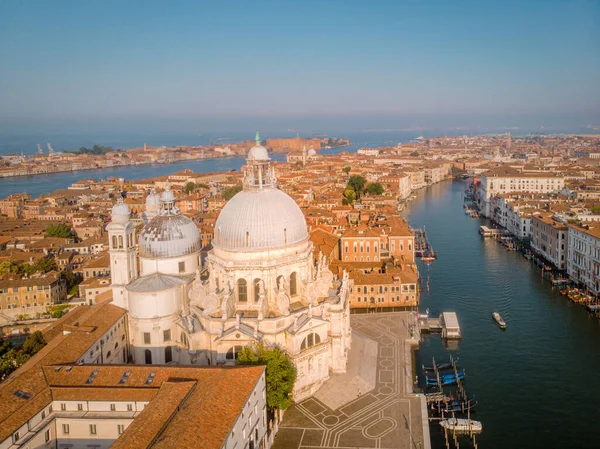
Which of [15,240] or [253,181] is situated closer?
[253,181]

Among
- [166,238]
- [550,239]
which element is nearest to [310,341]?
[166,238]

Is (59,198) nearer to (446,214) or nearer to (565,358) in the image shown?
(446,214)

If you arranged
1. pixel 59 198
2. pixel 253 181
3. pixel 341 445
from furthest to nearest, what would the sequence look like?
pixel 59 198 < pixel 253 181 < pixel 341 445

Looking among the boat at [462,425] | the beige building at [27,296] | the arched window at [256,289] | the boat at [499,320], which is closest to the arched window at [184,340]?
the arched window at [256,289]

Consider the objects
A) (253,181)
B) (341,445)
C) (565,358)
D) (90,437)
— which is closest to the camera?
(90,437)

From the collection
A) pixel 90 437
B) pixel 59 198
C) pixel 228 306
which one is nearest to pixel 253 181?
pixel 228 306

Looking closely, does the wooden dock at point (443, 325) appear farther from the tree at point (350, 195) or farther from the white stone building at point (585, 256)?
the tree at point (350, 195)

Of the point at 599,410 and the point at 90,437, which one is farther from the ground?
the point at 90,437
